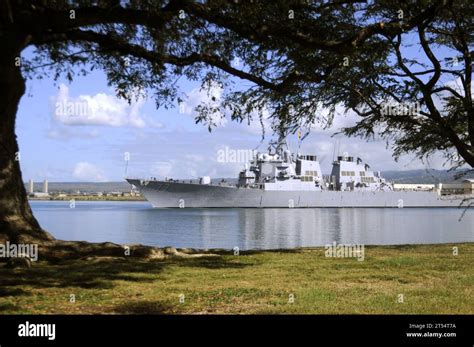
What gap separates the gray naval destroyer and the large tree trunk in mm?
60235

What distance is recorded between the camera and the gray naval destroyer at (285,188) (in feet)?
242

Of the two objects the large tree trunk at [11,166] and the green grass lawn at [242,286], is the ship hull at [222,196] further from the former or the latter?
the green grass lawn at [242,286]

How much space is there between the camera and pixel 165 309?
674 centimetres

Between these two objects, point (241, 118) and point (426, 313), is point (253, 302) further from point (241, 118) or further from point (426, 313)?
point (241, 118)

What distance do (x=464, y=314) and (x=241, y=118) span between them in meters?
8.42

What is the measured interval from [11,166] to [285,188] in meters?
66.6

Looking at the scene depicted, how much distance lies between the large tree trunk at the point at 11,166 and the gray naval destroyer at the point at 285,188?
6023 cm

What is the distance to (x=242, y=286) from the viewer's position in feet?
27.9

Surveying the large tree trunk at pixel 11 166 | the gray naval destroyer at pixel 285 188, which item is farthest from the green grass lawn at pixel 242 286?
the gray naval destroyer at pixel 285 188

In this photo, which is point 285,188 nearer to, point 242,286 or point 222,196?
point 222,196

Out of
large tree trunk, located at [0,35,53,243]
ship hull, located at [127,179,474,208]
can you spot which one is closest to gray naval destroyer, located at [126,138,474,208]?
ship hull, located at [127,179,474,208]

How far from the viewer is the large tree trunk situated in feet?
36.6

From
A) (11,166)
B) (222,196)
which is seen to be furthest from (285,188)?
(11,166)
